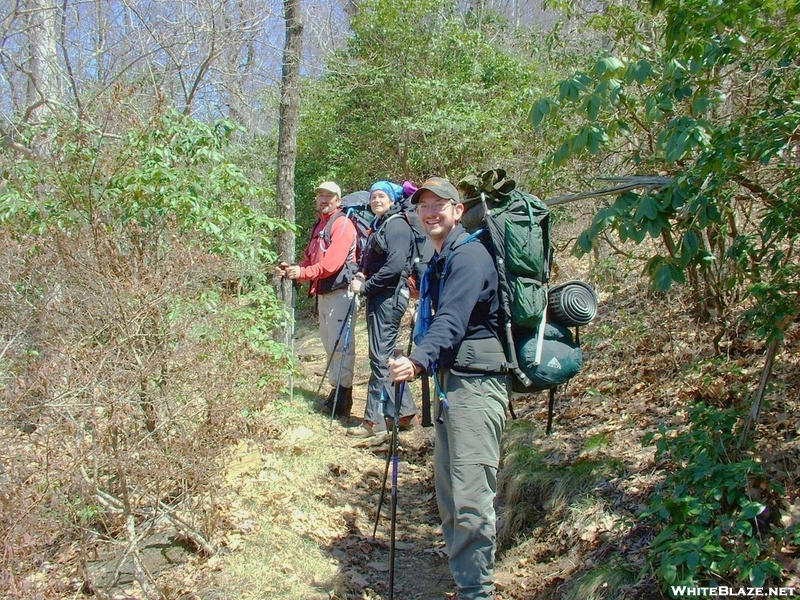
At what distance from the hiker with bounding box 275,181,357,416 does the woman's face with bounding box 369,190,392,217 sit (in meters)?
0.50

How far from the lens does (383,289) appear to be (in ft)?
21.9

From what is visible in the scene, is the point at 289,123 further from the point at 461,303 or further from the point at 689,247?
the point at 689,247

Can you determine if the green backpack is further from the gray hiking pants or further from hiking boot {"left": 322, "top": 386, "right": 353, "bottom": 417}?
hiking boot {"left": 322, "top": 386, "right": 353, "bottom": 417}

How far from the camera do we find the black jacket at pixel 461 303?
12.1ft

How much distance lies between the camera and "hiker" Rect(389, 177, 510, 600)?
3760 mm

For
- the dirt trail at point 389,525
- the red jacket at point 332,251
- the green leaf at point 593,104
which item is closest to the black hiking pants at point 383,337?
the dirt trail at point 389,525

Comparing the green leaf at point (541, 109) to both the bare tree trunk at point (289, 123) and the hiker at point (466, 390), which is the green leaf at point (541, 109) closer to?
the hiker at point (466, 390)

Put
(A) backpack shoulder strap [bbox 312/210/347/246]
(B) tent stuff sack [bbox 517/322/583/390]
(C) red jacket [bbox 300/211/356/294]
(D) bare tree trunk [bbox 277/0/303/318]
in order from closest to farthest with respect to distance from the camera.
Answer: (B) tent stuff sack [bbox 517/322/583/390] < (C) red jacket [bbox 300/211/356/294] < (A) backpack shoulder strap [bbox 312/210/347/246] < (D) bare tree trunk [bbox 277/0/303/318]

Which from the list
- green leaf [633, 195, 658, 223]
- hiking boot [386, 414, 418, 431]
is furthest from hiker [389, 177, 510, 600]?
hiking boot [386, 414, 418, 431]

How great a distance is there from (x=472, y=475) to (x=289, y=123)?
6986mm

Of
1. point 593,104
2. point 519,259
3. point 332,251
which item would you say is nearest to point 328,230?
point 332,251

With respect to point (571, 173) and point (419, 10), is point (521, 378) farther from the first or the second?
point (419, 10)

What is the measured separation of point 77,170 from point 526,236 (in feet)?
11.3

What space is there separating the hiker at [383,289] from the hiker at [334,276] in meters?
0.31
